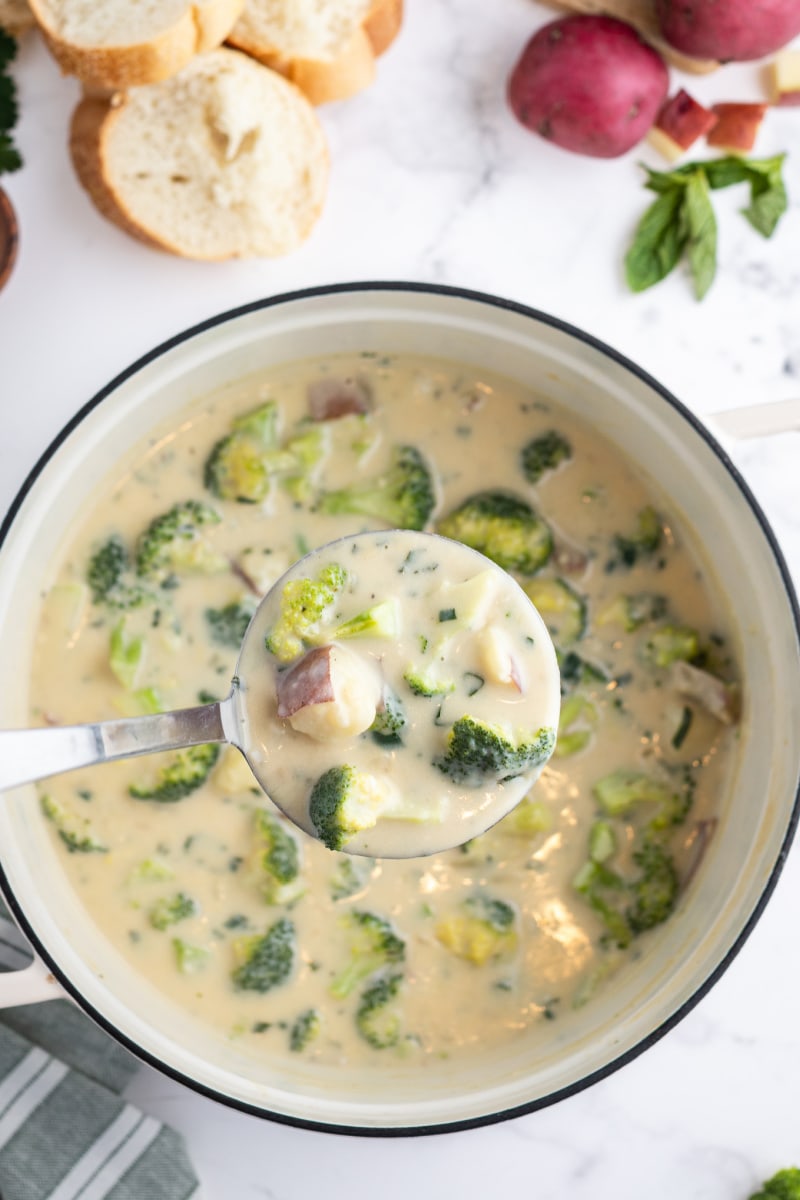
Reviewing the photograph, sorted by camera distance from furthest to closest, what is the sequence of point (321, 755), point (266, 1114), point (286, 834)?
1. point (286, 834)
2. point (266, 1114)
3. point (321, 755)

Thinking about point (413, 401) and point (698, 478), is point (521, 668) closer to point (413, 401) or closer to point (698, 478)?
point (698, 478)

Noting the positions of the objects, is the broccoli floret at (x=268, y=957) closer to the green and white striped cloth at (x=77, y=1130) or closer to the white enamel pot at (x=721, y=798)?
the white enamel pot at (x=721, y=798)

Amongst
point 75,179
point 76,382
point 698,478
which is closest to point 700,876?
point 698,478

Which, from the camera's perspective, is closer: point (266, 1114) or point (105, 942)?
point (266, 1114)

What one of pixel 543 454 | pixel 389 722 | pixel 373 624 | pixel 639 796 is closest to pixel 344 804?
pixel 389 722

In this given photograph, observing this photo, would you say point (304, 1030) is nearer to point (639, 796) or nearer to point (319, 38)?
point (639, 796)

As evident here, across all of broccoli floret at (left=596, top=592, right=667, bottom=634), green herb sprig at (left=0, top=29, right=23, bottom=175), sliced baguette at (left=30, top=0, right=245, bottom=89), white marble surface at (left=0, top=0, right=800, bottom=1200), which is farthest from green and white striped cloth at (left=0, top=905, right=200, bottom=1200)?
sliced baguette at (left=30, top=0, right=245, bottom=89)

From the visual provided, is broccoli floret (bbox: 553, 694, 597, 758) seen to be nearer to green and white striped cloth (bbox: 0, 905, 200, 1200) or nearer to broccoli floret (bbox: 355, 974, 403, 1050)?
broccoli floret (bbox: 355, 974, 403, 1050)

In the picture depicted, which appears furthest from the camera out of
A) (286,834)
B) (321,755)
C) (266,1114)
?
(286,834)
